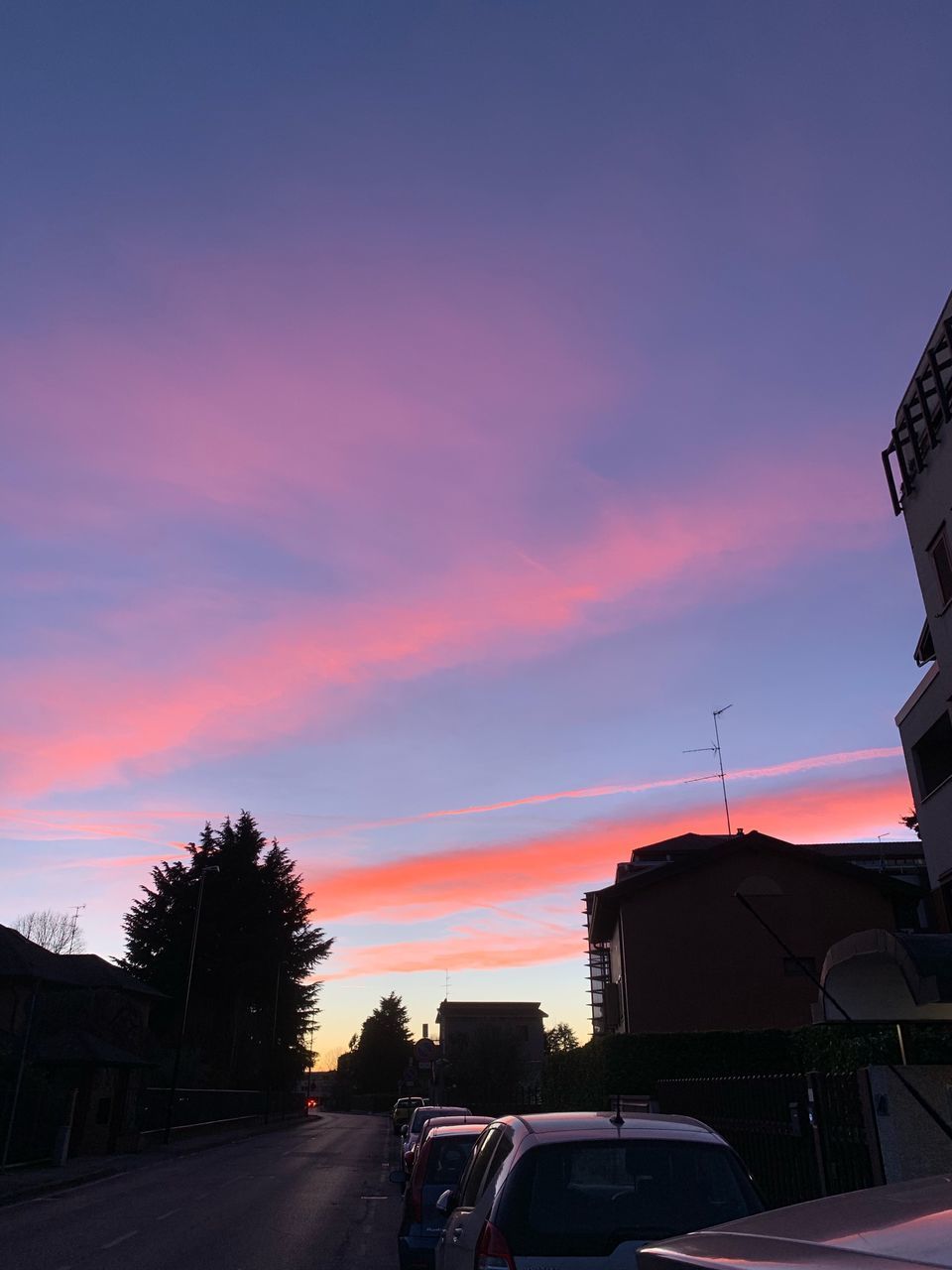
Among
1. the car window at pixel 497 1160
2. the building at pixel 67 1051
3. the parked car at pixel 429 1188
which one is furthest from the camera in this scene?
the building at pixel 67 1051

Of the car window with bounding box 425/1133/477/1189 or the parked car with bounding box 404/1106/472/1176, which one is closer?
the car window with bounding box 425/1133/477/1189

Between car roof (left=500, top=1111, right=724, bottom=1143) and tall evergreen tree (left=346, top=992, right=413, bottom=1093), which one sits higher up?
tall evergreen tree (left=346, top=992, right=413, bottom=1093)

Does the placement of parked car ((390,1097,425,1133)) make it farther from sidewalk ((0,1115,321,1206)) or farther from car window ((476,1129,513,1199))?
car window ((476,1129,513,1199))

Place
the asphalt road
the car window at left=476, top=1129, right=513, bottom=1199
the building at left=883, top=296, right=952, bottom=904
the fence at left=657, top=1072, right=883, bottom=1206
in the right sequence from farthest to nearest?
the building at left=883, top=296, right=952, bottom=904 < the asphalt road < the fence at left=657, top=1072, right=883, bottom=1206 < the car window at left=476, top=1129, right=513, bottom=1199

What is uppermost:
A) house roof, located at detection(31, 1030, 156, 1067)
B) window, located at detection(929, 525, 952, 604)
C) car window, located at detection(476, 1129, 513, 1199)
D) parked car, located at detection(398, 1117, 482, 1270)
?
window, located at detection(929, 525, 952, 604)

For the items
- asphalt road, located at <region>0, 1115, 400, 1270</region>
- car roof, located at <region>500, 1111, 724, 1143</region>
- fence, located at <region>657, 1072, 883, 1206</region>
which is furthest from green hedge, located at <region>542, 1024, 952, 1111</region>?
car roof, located at <region>500, 1111, 724, 1143</region>

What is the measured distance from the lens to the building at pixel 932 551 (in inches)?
645

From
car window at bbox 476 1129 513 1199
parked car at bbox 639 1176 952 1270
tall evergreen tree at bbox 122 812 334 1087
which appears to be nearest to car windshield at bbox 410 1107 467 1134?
car window at bbox 476 1129 513 1199

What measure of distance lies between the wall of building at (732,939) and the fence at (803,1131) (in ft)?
59.4

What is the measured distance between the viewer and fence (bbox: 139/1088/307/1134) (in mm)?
40156

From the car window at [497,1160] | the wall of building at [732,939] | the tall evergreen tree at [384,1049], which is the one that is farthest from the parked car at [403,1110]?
the tall evergreen tree at [384,1049]

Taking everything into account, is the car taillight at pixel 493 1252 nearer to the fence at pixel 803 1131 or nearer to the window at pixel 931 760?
the fence at pixel 803 1131

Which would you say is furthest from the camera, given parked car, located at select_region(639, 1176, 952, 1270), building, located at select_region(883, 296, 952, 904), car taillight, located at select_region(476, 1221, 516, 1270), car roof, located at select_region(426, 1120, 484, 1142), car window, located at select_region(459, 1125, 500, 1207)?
building, located at select_region(883, 296, 952, 904)

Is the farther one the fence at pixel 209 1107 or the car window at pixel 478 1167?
the fence at pixel 209 1107
